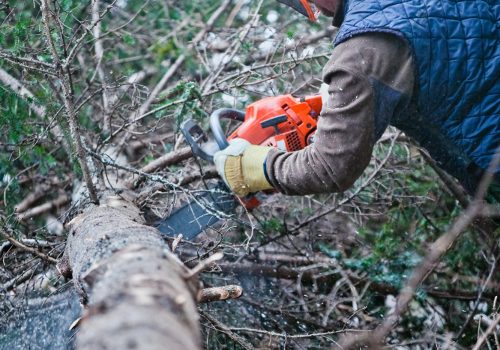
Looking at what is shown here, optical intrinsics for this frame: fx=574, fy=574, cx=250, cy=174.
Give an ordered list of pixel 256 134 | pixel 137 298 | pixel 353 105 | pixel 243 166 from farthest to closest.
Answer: pixel 256 134 < pixel 243 166 < pixel 353 105 < pixel 137 298

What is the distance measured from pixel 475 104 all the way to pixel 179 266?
1.50 metres

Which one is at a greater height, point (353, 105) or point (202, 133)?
point (353, 105)

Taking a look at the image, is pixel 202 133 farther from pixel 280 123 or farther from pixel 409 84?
pixel 409 84

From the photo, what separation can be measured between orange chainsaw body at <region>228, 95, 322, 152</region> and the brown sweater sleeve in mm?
358

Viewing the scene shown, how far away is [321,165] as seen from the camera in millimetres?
2389

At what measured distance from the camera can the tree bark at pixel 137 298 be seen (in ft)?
3.38

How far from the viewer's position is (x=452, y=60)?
222cm

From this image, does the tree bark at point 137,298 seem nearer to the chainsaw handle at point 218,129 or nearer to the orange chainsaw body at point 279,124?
the chainsaw handle at point 218,129

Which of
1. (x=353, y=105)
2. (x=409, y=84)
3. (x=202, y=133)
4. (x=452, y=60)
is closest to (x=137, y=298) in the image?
(x=353, y=105)

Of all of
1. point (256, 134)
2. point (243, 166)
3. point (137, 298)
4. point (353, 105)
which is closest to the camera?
point (137, 298)

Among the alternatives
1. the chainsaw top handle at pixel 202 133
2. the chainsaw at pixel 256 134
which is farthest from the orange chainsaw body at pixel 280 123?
the chainsaw top handle at pixel 202 133

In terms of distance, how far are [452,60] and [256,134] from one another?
0.97m

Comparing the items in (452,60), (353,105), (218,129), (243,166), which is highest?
(452,60)

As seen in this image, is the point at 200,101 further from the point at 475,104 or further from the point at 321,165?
the point at 475,104
